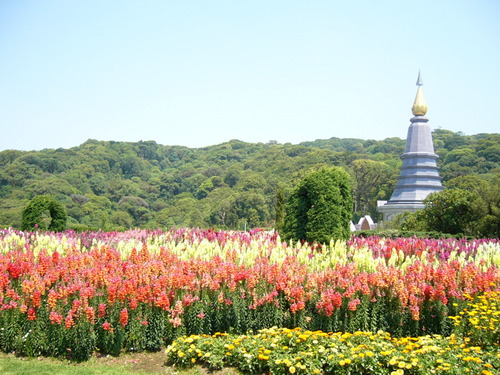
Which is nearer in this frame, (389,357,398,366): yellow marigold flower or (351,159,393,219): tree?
(389,357,398,366): yellow marigold flower

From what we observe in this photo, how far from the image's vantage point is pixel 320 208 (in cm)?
1391

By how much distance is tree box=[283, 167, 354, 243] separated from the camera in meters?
13.8

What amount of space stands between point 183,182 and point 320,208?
74.5 m

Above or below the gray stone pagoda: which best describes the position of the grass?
below

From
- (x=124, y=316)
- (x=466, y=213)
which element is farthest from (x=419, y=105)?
(x=124, y=316)

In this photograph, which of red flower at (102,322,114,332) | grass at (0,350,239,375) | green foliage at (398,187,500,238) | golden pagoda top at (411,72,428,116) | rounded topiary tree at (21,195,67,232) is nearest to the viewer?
grass at (0,350,239,375)

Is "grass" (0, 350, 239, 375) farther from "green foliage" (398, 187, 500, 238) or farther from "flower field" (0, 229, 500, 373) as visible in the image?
"green foliage" (398, 187, 500, 238)

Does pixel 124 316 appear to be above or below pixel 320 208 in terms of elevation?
below

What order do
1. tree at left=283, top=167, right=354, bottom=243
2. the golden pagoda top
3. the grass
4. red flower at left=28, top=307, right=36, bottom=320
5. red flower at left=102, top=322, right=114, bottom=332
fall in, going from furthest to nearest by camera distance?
the golden pagoda top → tree at left=283, top=167, right=354, bottom=243 → red flower at left=28, top=307, right=36, bottom=320 → red flower at left=102, top=322, right=114, bottom=332 → the grass

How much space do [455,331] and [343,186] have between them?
8.08 metres

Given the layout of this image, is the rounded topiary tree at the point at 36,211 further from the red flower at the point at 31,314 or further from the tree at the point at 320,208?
the red flower at the point at 31,314

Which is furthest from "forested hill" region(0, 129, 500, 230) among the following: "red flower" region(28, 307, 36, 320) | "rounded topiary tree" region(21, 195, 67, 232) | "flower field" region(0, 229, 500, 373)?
"red flower" region(28, 307, 36, 320)

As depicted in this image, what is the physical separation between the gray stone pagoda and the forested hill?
11377 mm

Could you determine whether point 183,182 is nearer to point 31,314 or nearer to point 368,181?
point 368,181
